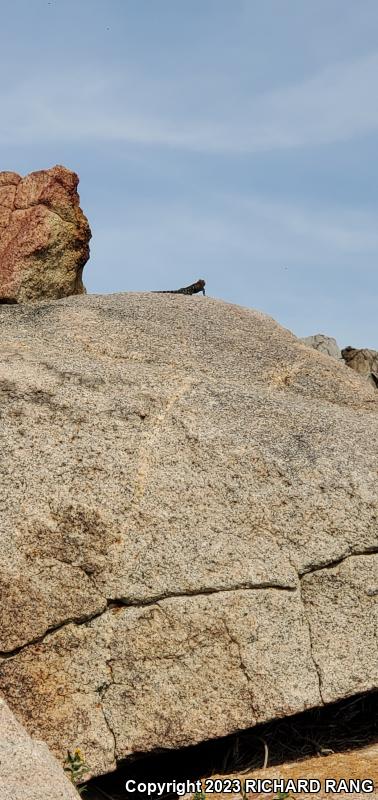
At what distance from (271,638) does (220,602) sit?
0.42 metres

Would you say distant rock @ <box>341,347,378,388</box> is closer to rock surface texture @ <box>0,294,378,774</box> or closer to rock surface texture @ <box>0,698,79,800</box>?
rock surface texture @ <box>0,294,378,774</box>

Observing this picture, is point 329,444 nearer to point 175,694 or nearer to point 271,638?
point 271,638

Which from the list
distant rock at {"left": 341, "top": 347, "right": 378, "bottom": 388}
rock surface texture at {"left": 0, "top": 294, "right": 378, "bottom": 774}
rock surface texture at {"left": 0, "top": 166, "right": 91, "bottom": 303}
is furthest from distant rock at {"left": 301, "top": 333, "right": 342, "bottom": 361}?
rock surface texture at {"left": 0, "top": 294, "right": 378, "bottom": 774}

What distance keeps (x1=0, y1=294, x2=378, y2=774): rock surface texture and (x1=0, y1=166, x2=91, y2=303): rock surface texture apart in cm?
252

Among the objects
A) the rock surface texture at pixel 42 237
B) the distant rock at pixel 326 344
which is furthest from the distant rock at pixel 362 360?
the rock surface texture at pixel 42 237

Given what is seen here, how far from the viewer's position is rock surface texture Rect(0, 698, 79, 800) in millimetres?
5203

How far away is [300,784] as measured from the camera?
6.17m

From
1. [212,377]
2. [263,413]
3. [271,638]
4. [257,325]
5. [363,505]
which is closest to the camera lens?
[271,638]

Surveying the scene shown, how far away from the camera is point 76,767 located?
20.4 ft

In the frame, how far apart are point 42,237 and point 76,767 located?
545 centimetres

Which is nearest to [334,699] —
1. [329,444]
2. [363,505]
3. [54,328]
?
[363,505]

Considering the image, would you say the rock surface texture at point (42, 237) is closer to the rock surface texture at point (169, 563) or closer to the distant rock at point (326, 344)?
the rock surface texture at point (169, 563)

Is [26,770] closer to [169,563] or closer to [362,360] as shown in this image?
[169,563]

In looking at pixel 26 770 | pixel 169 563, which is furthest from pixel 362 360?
pixel 26 770
